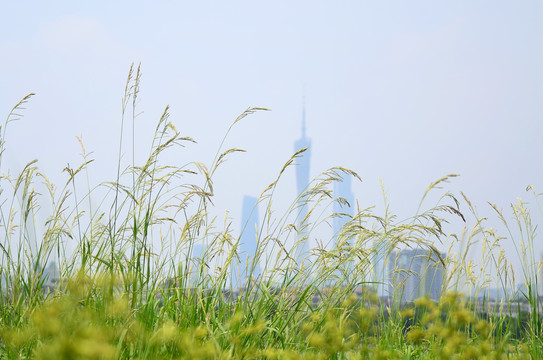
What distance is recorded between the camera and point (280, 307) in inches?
100

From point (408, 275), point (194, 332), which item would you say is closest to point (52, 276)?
point (194, 332)

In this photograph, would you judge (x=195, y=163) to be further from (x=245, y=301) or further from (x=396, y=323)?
(x=396, y=323)

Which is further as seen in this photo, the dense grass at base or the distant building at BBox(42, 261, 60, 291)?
the distant building at BBox(42, 261, 60, 291)

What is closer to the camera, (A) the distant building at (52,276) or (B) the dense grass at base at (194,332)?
(B) the dense grass at base at (194,332)

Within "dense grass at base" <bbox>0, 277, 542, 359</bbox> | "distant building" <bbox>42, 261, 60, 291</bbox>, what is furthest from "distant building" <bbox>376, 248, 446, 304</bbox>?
"distant building" <bbox>42, 261, 60, 291</bbox>

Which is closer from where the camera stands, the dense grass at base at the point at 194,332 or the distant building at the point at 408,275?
the dense grass at base at the point at 194,332

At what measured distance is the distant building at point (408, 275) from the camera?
3.25 m

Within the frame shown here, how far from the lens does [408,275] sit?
3193 mm

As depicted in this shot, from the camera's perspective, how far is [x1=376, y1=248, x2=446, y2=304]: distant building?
325cm

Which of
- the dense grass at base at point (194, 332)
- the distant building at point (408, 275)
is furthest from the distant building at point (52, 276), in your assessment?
the distant building at point (408, 275)

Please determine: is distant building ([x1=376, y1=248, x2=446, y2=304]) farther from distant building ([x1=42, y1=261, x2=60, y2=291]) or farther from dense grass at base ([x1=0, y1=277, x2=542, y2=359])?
distant building ([x1=42, y1=261, x2=60, y2=291])

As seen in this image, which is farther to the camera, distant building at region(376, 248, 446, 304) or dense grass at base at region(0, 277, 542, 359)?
distant building at region(376, 248, 446, 304)

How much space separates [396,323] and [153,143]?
194 cm

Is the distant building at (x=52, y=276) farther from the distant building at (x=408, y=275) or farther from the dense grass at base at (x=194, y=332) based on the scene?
the distant building at (x=408, y=275)
